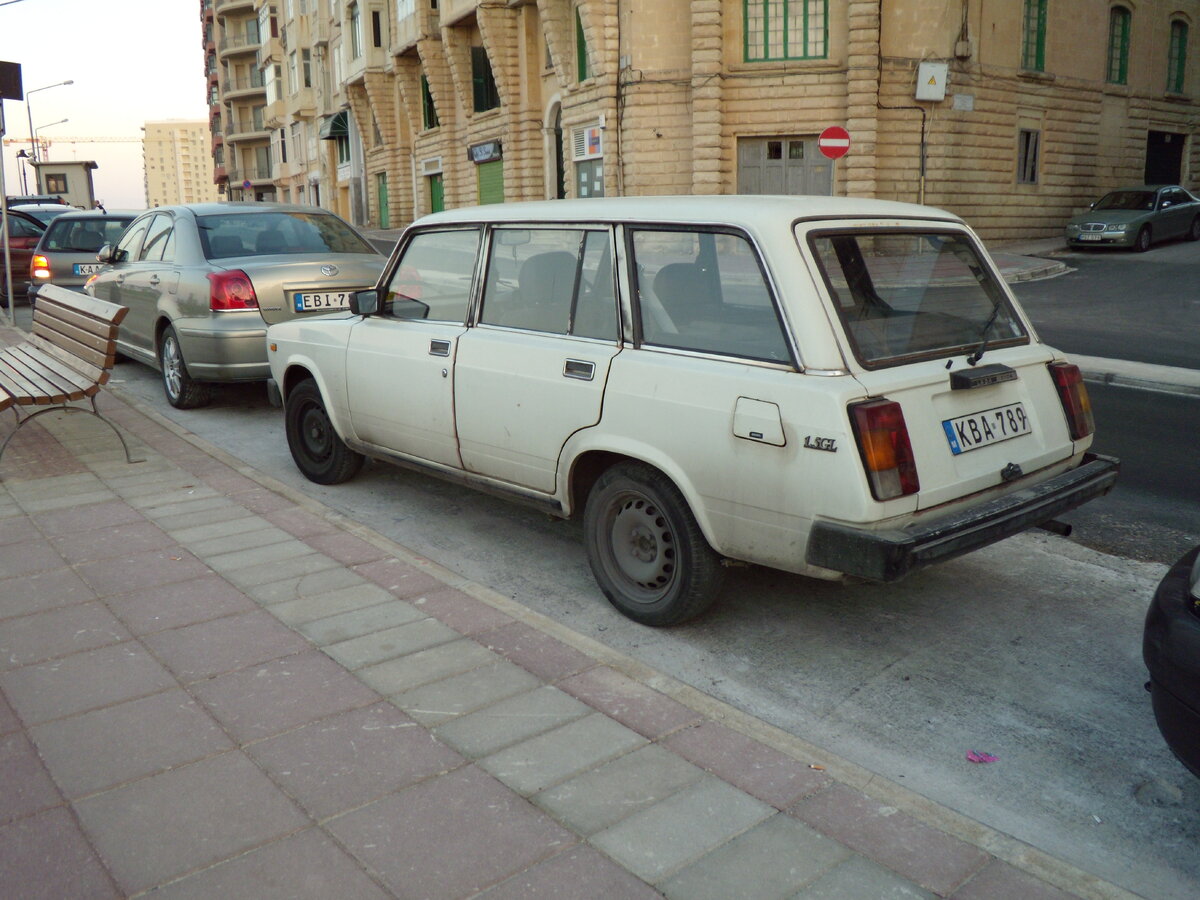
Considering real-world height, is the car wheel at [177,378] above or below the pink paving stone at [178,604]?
above

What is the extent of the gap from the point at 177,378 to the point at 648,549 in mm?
5948

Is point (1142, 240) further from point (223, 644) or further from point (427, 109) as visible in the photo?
point (427, 109)

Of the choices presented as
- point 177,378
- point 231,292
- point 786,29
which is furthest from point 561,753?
point 786,29

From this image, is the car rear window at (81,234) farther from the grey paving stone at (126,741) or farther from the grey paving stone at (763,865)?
the grey paving stone at (763,865)

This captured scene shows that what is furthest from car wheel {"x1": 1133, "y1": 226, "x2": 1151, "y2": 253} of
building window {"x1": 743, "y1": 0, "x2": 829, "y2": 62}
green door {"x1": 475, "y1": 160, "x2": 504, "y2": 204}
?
green door {"x1": 475, "y1": 160, "x2": 504, "y2": 204}

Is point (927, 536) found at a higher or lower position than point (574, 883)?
higher

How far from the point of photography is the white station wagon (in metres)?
3.63

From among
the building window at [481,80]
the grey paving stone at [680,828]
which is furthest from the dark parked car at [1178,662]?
the building window at [481,80]

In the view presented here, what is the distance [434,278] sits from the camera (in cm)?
545

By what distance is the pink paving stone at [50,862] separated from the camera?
256 cm

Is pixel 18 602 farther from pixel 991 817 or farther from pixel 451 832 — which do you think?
pixel 991 817

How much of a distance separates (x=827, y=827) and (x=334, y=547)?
3.07 m

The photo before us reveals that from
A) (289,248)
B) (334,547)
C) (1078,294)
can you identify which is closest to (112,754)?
(334,547)

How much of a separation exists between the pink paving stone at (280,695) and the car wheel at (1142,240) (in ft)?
81.1
